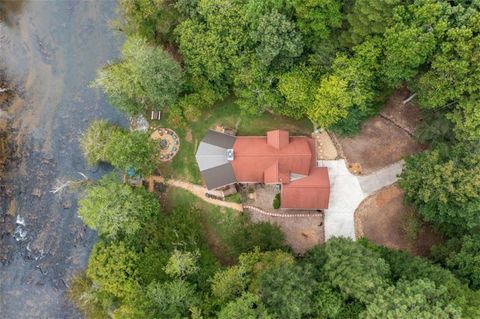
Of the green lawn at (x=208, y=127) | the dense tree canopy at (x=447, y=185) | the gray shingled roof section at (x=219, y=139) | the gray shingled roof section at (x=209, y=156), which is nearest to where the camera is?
the dense tree canopy at (x=447, y=185)

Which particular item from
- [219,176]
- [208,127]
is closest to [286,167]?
[219,176]

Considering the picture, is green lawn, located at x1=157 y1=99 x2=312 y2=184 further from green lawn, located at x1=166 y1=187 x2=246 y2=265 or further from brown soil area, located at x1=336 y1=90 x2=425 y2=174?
brown soil area, located at x1=336 y1=90 x2=425 y2=174

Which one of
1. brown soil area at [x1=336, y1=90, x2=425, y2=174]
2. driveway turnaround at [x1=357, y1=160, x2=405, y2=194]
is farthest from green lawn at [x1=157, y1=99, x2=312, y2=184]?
driveway turnaround at [x1=357, y1=160, x2=405, y2=194]

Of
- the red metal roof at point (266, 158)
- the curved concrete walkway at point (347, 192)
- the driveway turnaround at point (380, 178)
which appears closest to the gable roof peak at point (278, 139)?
the red metal roof at point (266, 158)

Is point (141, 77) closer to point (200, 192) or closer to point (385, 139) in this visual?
point (200, 192)

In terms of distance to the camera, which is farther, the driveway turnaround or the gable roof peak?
the driveway turnaround

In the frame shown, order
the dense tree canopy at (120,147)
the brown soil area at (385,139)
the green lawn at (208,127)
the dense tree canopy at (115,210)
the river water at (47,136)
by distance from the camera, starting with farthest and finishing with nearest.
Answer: the river water at (47,136), the green lawn at (208,127), the brown soil area at (385,139), the dense tree canopy at (120,147), the dense tree canopy at (115,210)

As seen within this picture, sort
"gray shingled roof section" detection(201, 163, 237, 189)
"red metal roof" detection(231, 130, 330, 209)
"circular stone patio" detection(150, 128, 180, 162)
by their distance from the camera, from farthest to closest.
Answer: "circular stone patio" detection(150, 128, 180, 162), "gray shingled roof section" detection(201, 163, 237, 189), "red metal roof" detection(231, 130, 330, 209)

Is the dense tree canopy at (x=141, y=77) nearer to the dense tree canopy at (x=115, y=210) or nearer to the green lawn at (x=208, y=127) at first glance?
the green lawn at (x=208, y=127)
